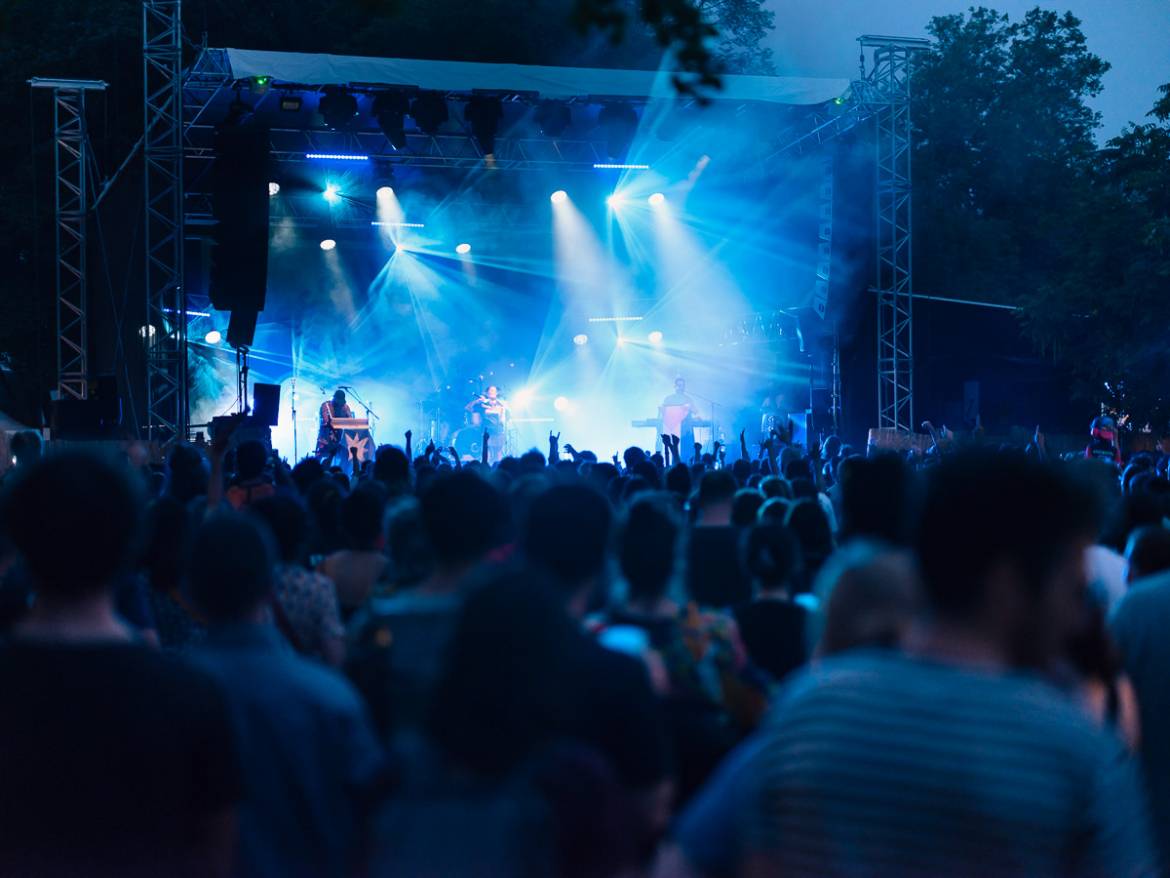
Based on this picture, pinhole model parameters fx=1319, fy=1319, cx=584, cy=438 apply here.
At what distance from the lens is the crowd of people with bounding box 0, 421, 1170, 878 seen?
1794mm

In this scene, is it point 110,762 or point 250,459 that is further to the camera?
point 250,459

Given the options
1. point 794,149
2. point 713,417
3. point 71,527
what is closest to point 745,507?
point 71,527

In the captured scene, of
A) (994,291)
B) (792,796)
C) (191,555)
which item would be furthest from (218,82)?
(994,291)

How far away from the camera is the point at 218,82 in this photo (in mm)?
16344

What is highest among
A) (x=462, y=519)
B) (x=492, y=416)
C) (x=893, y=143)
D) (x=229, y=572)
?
(x=893, y=143)

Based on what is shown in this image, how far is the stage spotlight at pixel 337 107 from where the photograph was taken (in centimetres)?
1673

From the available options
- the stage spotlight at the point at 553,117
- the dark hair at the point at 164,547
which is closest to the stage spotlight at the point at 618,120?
the stage spotlight at the point at 553,117

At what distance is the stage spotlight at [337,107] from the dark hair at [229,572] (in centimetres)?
1471

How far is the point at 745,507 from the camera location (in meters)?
5.89

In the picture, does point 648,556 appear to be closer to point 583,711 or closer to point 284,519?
point 583,711

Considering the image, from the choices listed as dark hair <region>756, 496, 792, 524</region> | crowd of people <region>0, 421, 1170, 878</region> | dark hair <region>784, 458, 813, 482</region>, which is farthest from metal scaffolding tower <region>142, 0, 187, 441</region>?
crowd of people <region>0, 421, 1170, 878</region>

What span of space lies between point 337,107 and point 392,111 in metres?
0.73

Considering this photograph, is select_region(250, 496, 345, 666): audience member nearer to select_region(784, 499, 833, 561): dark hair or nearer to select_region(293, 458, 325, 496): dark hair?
select_region(784, 499, 833, 561): dark hair

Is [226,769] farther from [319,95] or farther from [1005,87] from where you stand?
[1005,87]
